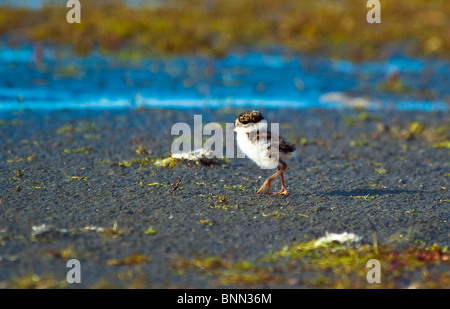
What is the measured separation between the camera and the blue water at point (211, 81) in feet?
46.9

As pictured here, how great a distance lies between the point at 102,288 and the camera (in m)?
5.45

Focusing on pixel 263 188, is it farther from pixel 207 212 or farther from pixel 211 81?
pixel 211 81

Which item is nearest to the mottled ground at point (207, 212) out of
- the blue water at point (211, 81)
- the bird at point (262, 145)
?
the bird at point (262, 145)

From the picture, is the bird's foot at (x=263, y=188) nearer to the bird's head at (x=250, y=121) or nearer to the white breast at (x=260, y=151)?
the white breast at (x=260, y=151)

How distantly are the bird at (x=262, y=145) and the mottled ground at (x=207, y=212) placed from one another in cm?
35

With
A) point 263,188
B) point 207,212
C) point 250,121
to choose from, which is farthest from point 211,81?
point 207,212

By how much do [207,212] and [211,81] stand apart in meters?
9.10

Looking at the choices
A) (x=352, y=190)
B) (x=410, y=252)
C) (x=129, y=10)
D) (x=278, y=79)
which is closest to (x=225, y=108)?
(x=278, y=79)

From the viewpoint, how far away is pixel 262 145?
795 centimetres

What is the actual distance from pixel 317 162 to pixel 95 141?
338 cm

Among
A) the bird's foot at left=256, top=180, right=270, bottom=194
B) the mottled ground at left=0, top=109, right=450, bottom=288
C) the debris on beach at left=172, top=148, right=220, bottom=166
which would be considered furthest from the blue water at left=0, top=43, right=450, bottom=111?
the bird's foot at left=256, top=180, right=270, bottom=194

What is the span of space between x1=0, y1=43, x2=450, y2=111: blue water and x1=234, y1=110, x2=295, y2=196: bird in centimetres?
528

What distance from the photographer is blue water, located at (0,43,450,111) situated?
46.9 ft
